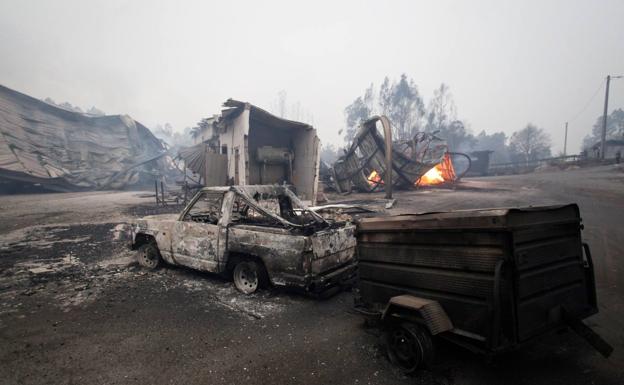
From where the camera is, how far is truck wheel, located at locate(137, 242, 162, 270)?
18.4ft

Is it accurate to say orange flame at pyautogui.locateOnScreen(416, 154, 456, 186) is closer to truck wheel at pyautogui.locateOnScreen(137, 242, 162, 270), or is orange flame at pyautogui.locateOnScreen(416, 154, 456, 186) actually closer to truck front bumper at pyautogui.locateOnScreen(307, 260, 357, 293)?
truck front bumper at pyautogui.locateOnScreen(307, 260, 357, 293)

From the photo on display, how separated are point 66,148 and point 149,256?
24.1 meters

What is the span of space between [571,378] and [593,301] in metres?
0.77

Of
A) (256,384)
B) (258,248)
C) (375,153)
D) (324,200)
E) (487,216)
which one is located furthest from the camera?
(375,153)

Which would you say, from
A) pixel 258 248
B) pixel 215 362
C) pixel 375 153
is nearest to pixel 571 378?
pixel 215 362

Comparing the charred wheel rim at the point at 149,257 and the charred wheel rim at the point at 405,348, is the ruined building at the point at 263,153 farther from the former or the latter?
the charred wheel rim at the point at 405,348

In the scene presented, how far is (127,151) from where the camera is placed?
1075 inches

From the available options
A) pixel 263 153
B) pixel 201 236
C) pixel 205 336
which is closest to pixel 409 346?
pixel 205 336

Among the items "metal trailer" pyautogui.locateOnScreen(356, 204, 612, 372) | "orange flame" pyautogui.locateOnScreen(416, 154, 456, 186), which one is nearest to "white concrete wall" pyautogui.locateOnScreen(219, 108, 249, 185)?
"metal trailer" pyautogui.locateOnScreen(356, 204, 612, 372)

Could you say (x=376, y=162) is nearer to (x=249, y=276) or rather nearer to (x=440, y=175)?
(x=440, y=175)

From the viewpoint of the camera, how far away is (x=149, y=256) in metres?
5.73

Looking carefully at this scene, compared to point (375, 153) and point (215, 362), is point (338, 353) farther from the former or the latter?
point (375, 153)

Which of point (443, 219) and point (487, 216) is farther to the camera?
point (443, 219)

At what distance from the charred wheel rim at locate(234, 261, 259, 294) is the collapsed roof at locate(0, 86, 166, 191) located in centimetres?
2172
